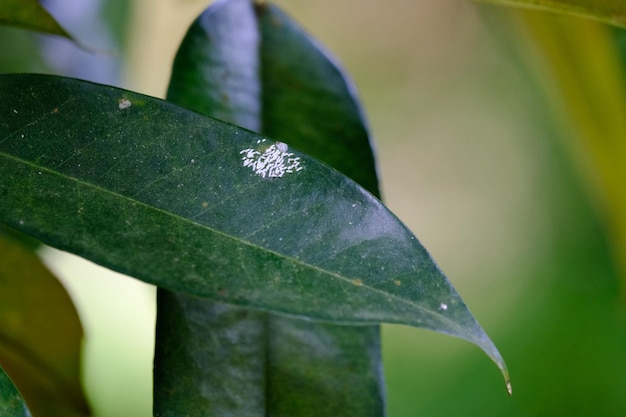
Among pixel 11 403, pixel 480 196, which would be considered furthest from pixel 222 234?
pixel 480 196

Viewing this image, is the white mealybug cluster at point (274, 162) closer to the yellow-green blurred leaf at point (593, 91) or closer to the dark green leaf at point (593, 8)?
the dark green leaf at point (593, 8)

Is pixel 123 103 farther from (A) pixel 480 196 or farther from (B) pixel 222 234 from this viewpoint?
(A) pixel 480 196

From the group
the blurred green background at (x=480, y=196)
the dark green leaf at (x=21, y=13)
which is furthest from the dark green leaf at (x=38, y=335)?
the blurred green background at (x=480, y=196)

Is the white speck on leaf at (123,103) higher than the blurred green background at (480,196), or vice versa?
the white speck on leaf at (123,103)

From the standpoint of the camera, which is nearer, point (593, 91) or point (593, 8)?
point (593, 8)

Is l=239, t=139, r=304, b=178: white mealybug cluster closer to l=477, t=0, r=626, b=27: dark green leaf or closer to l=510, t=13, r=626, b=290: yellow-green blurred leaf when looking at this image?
l=477, t=0, r=626, b=27: dark green leaf

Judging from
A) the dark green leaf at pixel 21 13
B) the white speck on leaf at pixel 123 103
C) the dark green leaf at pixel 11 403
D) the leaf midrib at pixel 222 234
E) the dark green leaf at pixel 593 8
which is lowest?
the dark green leaf at pixel 11 403
